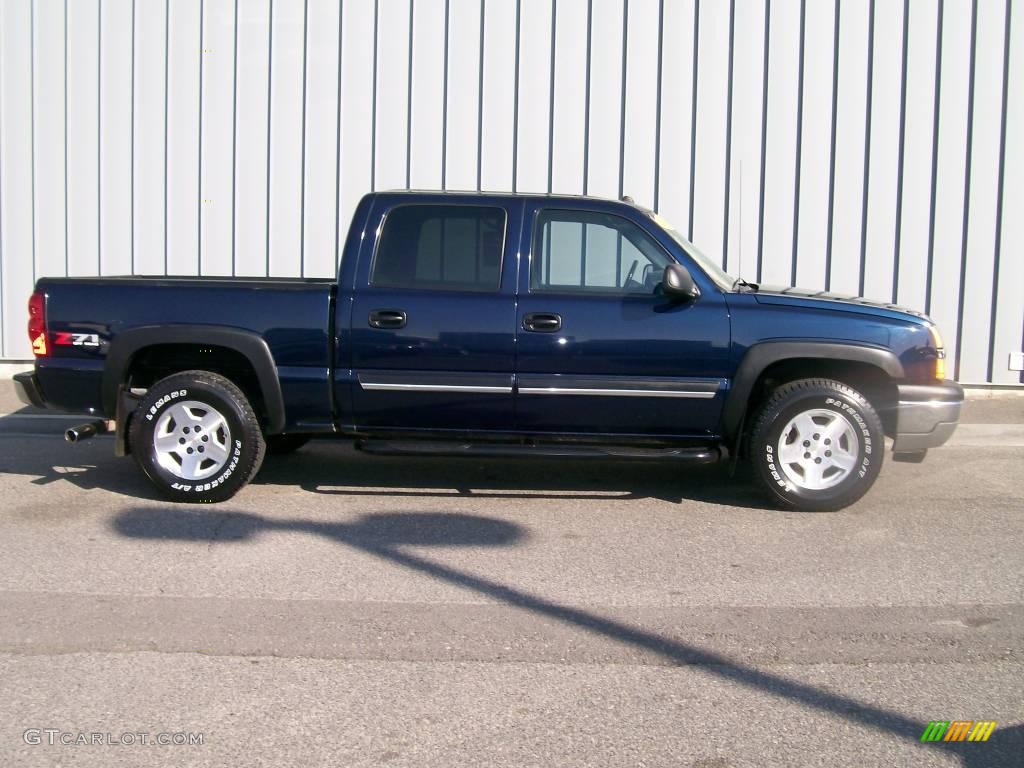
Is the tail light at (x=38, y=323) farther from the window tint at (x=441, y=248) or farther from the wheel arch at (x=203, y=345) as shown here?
the window tint at (x=441, y=248)

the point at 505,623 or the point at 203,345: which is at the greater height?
the point at 203,345

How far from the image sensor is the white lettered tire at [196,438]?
625 cm

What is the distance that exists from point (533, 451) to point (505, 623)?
6.13 ft

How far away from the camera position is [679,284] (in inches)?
234

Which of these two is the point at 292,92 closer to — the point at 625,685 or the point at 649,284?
the point at 649,284

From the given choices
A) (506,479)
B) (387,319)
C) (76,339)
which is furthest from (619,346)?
(76,339)

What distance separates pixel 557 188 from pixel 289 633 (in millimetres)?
7061

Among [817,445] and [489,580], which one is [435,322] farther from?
[817,445]
